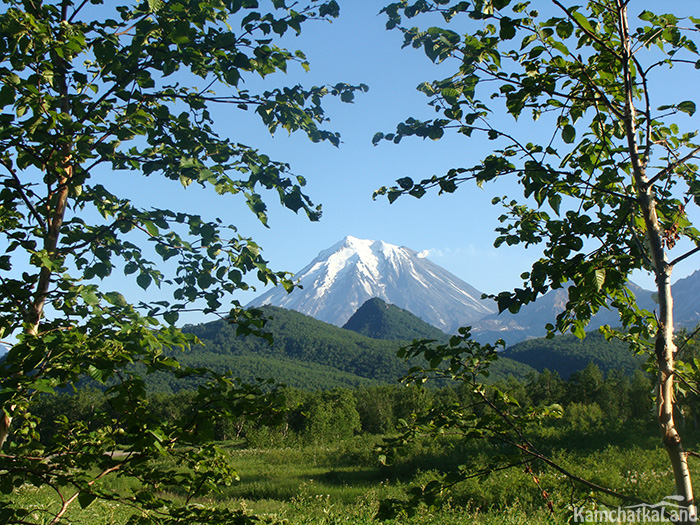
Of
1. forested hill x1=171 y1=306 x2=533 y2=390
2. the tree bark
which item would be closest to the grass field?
the tree bark

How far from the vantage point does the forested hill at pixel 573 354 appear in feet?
394

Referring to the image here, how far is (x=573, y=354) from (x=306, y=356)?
87.8m

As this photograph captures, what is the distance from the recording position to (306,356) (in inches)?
6447

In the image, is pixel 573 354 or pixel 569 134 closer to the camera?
pixel 569 134

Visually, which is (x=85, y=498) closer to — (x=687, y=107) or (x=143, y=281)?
(x=143, y=281)

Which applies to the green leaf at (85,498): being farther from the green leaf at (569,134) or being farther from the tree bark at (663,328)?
the green leaf at (569,134)

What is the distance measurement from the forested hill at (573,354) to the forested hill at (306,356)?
15.6 m

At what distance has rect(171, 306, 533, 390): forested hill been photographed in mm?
128625

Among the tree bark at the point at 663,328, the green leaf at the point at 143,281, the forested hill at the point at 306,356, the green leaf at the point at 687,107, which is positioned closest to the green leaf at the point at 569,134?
the tree bark at the point at 663,328

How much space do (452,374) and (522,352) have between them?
16934 cm

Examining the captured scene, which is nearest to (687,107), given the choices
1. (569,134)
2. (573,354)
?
(569,134)

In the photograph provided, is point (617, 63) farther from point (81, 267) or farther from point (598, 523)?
point (81, 267)

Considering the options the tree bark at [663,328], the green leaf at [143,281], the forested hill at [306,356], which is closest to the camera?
the tree bark at [663,328]

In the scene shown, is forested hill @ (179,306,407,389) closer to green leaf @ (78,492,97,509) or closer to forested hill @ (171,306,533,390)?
forested hill @ (171,306,533,390)
